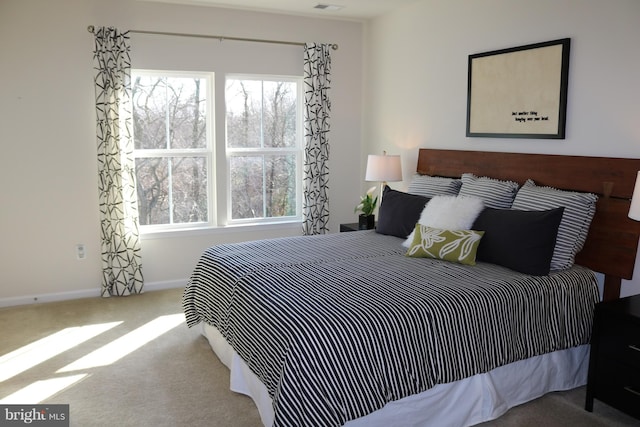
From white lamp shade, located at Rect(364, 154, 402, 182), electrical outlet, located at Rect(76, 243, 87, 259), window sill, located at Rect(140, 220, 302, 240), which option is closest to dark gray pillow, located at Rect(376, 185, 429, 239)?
white lamp shade, located at Rect(364, 154, 402, 182)

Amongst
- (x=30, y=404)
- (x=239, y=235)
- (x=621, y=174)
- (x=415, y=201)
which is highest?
(x=621, y=174)

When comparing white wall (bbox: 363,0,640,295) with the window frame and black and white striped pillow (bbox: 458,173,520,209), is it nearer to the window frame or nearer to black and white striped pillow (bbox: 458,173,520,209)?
black and white striped pillow (bbox: 458,173,520,209)

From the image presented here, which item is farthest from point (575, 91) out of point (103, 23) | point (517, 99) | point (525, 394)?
point (103, 23)

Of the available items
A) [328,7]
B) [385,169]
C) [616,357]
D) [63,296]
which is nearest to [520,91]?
[385,169]

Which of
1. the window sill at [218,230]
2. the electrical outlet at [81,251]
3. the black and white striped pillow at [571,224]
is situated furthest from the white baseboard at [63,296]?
the black and white striped pillow at [571,224]

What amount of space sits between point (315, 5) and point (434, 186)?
1.95 m

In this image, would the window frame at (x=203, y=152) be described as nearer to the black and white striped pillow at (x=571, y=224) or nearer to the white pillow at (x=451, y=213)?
the white pillow at (x=451, y=213)

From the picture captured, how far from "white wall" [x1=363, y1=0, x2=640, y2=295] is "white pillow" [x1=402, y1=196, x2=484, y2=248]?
0.60 m

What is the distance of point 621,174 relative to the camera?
3.20 metres

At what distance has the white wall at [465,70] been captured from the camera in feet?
10.6

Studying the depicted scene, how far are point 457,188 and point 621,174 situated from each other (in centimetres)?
118

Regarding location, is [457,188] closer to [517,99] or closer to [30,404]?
[517,99]

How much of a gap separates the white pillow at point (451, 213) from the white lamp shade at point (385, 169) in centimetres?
100

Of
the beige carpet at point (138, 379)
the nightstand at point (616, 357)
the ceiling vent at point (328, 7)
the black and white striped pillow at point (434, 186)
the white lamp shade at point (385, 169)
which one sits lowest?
the beige carpet at point (138, 379)
